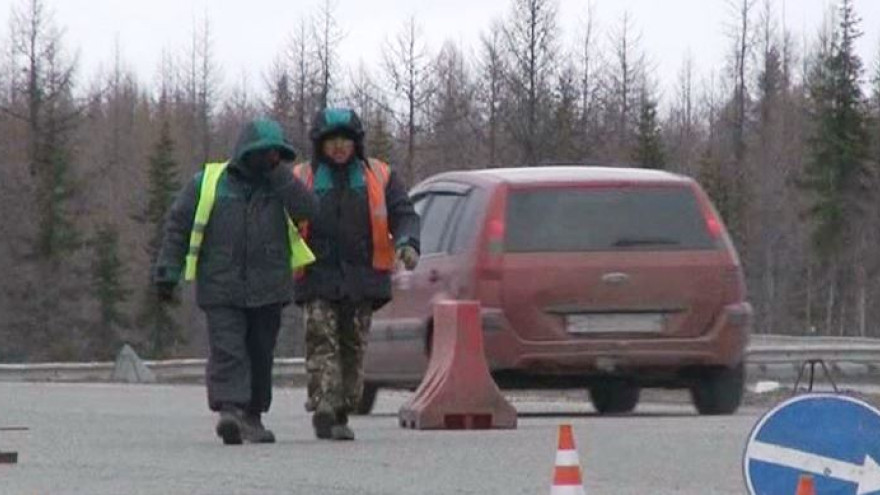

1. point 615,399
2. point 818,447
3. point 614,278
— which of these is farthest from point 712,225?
point 818,447

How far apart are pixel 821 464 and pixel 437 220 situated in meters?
9.07

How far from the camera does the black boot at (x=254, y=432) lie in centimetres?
1246

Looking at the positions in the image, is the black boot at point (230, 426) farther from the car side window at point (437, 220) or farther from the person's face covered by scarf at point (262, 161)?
the car side window at point (437, 220)

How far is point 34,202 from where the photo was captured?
2916 inches

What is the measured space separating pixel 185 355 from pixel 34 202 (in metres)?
8.10

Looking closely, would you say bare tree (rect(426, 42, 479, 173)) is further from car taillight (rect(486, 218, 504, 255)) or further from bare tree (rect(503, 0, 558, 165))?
car taillight (rect(486, 218, 504, 255))

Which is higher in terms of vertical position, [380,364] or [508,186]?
[508,186]

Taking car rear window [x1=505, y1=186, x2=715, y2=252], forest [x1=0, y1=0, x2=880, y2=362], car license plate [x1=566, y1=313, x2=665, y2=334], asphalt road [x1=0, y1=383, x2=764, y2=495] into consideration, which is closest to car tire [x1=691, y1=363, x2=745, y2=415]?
asphalt road [x1=0, y1=383, x2=764, y2=495]

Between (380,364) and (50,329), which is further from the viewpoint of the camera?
(50,329)

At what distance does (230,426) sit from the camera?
12.3m

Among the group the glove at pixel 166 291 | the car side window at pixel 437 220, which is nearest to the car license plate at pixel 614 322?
the car side window at pixel 437 220

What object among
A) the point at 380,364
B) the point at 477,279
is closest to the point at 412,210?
the point at 477,279

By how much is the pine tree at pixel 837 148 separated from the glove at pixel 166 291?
65681 mm

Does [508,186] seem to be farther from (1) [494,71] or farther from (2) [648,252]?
(1) [494,71]
